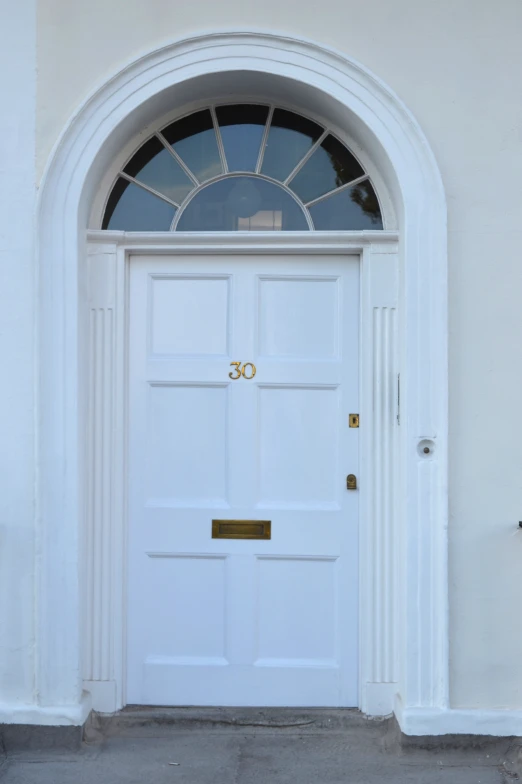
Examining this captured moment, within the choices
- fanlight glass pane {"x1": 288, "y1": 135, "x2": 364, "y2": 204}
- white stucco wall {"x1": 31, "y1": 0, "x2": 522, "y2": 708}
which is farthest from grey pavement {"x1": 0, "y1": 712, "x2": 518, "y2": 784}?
fanlight glass pane {"x1": 288, "y1": 135, "x2": 364, "y2": 204}

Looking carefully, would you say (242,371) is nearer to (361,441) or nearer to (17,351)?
(361,441)

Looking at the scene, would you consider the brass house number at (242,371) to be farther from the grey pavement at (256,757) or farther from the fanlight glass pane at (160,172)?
the grey pavement at (256,757)

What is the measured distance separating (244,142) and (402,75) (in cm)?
80

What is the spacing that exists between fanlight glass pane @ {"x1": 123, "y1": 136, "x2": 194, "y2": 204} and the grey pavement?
2.57 m

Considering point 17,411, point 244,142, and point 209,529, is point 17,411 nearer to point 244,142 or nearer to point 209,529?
point 209,529

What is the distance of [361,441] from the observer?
3.16m

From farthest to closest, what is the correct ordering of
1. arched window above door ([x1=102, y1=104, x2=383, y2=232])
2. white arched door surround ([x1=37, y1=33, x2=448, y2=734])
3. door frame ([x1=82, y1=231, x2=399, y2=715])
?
arched window above door ([x1=102, y1=104, x2=383, y2=232]) → door frame ([x1=82, y1=231, x2=399, y2=715]) → white arched door surround ([x1=37, y1=33, x2=448, y2=734])

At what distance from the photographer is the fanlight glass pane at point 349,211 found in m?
3.17

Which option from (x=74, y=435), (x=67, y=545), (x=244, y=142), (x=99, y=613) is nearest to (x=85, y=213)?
(x=244, y=142)

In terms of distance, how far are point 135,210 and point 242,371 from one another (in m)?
0.95

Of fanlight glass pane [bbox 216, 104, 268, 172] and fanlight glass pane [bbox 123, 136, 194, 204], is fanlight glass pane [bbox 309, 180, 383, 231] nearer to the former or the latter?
fanlight glass pane [bbox 216, 104, 268, 172]

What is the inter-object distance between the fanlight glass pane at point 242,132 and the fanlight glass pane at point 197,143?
0.18 feet

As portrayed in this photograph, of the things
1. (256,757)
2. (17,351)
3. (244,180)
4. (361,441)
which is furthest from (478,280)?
(256,757)

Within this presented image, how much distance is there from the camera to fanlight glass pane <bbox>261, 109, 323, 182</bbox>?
321 cm
